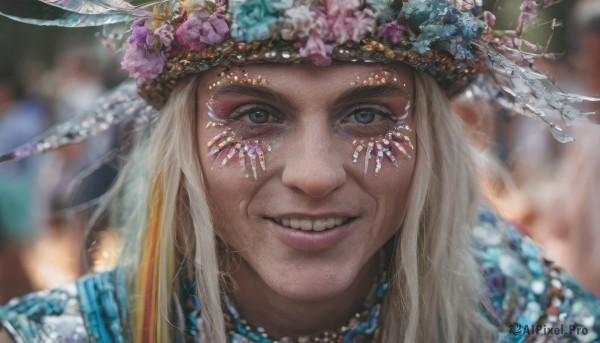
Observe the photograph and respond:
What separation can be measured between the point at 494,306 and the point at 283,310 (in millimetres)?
777

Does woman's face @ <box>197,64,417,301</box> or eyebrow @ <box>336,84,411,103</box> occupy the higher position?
eyebrow @ <box>336,84,411,103</box>

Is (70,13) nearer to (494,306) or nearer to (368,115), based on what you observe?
(368,115)

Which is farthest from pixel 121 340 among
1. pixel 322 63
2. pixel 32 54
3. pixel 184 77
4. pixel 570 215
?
pixel 32 54

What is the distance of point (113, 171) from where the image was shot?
9.49 feet

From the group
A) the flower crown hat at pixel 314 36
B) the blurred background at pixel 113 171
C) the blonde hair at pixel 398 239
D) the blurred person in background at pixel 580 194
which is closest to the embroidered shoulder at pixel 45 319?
the blonde hair at pixel 398 239

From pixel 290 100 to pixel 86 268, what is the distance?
1200mm

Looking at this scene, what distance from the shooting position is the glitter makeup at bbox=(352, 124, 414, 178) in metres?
2.04

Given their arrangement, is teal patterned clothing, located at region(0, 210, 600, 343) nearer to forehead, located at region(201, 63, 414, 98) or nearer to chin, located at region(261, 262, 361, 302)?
chin, located at region(261, 262, 361, 302)

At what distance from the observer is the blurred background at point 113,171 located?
9.21 ft

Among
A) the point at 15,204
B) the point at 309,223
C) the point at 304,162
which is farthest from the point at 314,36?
the point at 15,204

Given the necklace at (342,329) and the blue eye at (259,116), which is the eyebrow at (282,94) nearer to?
the blue eye at (259,116)

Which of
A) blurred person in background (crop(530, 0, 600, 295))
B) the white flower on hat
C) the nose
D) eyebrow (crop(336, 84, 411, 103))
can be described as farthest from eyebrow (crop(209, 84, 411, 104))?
blurred person in background (crop(530, 0, 600, 295))

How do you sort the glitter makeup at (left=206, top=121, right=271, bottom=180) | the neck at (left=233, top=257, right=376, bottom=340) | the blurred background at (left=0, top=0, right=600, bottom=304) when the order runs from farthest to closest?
the blurred background at (left=0, top=0, right=600, bottom=304) → the neck at (left=233, top=257, right=376, bottom=340) → the glitter makeup at (left=206, top=121, right=271, bottom=180)

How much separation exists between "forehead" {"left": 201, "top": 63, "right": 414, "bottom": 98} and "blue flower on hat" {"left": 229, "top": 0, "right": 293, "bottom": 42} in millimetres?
100
